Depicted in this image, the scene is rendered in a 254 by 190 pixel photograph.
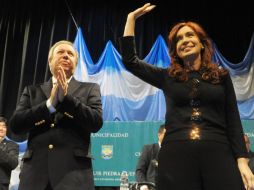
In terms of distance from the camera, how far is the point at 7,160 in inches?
181

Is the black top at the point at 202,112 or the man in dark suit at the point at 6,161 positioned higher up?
the black top at the point at 202,112

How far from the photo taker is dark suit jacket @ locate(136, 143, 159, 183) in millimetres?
5121

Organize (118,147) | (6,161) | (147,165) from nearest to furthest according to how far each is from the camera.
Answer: (6,161), (147,165), (118,147)

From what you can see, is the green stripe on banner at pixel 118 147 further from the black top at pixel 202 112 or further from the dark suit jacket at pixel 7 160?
the black top at pixel 202 112

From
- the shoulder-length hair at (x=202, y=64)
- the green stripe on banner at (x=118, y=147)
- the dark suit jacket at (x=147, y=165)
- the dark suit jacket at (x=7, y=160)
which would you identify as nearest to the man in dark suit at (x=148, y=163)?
the dark suit jacket at (x=147, y=165)

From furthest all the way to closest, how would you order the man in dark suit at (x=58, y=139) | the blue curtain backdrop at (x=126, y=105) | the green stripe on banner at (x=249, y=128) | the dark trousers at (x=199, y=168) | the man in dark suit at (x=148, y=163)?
the blue curtain backdrop at (x=126, y=105)
the green stripe on banner at (x=249, y=128)
the man in dark suit at (x=148, y=163)
the man in dark suit at (x=58, y=139)
the dark trousers at (x=199, y=168)

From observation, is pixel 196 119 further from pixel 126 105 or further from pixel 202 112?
pixel 126 105

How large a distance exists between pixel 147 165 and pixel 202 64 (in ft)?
11.8

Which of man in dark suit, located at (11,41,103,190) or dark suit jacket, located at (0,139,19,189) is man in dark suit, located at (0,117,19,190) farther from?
man in dark suit, located at (11,41,103,190)

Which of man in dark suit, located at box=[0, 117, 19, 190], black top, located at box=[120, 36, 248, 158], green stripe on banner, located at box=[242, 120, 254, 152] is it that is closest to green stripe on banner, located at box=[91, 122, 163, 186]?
green stripe on banner, located at box=[242, 120, 254, 152]

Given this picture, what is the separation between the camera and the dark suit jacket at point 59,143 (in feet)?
5.75

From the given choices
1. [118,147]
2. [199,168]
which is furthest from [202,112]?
[118,147]

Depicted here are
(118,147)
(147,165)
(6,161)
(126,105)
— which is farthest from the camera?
(126,105)

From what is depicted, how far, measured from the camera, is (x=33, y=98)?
1979 millimetres
